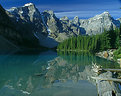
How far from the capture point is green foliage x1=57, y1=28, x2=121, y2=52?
7512 centimetres

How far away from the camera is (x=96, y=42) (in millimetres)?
97750

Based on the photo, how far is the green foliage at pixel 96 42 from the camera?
75.1 m

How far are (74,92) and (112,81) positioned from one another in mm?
4171

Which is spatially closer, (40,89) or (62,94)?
(62,94)

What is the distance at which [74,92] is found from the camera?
14008mm

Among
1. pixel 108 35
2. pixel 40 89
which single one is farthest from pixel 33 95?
pixel 108 35

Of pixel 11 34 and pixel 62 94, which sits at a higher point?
pixel 11 34

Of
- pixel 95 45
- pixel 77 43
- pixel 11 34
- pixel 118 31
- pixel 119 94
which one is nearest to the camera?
pixel 119 94

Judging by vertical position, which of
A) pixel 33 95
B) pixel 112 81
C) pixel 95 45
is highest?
pixel 95 45

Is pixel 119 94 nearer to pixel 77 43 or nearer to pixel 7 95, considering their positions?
pixel 7 95

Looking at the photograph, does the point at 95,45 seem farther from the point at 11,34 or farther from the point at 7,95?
the point at 11,34

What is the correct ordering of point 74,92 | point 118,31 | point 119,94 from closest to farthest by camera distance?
point 119,94 → point 74,92 → point 118,31

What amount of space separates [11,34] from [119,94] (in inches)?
7448

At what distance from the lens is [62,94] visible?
43.9ft
